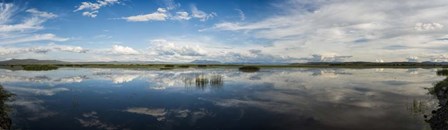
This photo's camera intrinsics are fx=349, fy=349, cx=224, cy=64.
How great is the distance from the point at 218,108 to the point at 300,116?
5490mm

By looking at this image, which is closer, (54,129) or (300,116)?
(54,129)

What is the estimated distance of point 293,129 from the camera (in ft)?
A: 53.6

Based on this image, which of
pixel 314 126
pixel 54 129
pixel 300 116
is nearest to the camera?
pixel 54 129

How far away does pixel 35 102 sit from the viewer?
25.7 metres

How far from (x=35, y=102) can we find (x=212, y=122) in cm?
1536

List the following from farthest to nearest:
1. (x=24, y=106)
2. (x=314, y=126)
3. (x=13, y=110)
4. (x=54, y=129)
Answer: (x=24, y=106) < (x=13, y=110) < (x=314, y=126) < (x=54, y=129)

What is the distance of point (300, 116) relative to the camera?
19.8m

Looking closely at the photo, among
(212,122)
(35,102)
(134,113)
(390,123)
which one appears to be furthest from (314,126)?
(35,102)

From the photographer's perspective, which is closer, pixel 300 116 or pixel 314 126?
pixel 314 126

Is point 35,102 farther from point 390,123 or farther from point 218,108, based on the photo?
point 390,123

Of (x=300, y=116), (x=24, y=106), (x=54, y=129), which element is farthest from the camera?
(x=24, y=106)

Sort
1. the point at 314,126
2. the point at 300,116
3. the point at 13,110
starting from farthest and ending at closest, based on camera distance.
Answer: the point at 13,110
the point at 300,116
the point at 314,126

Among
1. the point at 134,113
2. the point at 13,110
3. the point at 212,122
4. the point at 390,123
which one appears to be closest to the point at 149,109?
the point at 134,113

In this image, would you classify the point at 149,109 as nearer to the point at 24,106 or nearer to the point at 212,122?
the point at 212,122
